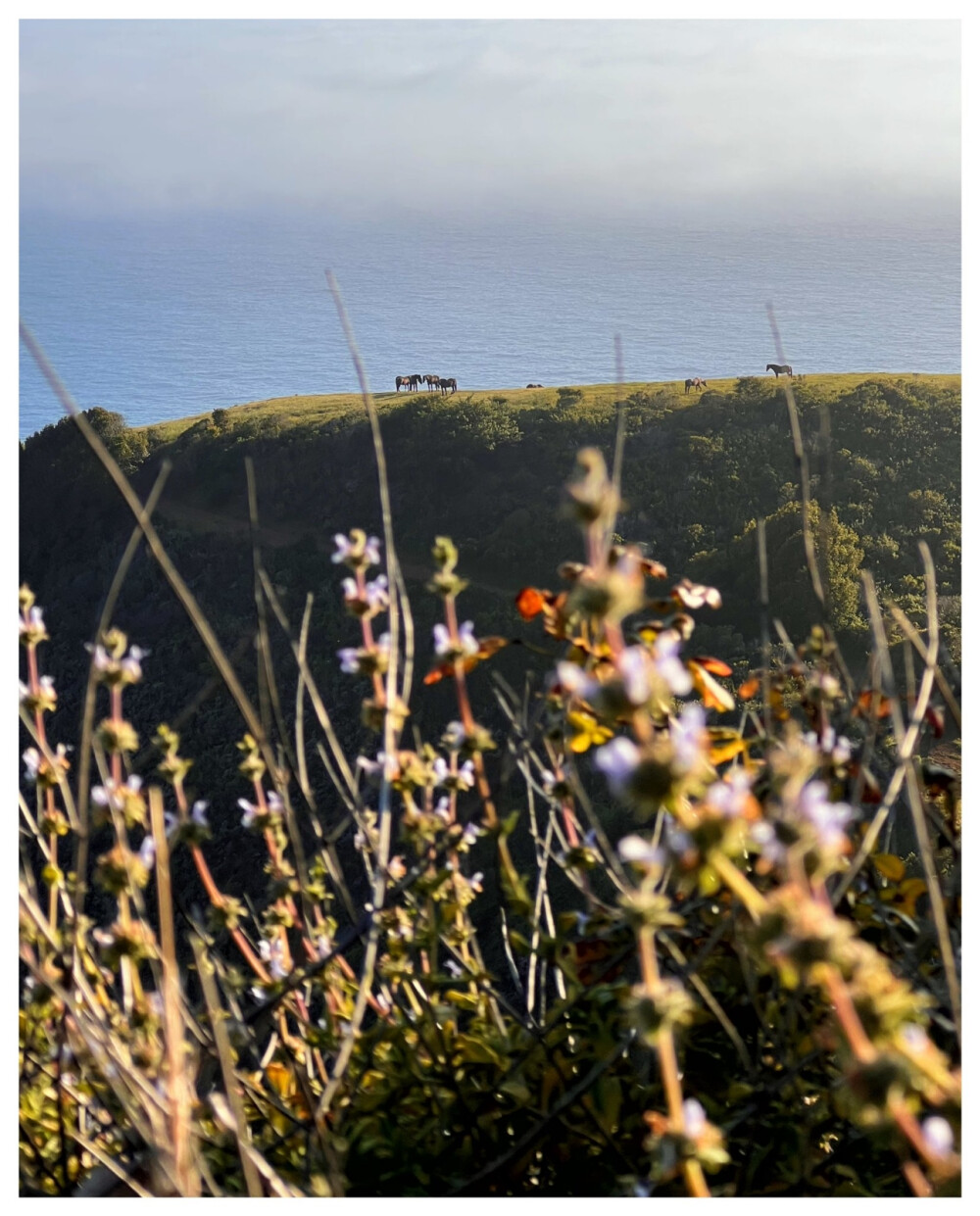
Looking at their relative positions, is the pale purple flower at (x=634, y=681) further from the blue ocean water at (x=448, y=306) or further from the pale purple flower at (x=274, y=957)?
the blue ocean water at (x=448, y=306)

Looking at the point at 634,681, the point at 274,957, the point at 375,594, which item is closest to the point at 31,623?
the point at 375,594

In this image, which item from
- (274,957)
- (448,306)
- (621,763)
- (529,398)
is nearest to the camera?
(621,763)

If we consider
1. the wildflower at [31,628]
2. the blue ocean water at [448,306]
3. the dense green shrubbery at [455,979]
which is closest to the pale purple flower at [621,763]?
the dense green shrubbery at [455,979]

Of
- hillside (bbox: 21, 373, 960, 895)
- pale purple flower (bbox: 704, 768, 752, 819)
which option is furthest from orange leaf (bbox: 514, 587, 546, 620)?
hillside (bbox: 21, 373, 960, 895)

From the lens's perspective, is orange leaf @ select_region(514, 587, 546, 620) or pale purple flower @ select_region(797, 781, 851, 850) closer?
pale purple flower @ select_region(797, 781, 851, 850)

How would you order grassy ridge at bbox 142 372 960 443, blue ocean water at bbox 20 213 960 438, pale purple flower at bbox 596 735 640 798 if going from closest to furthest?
pale purple flower at bbox 596 735 640 798 < blue ocean water at bbox 20 213 960 438 < grassy ridge at bbox 142 372 960 443

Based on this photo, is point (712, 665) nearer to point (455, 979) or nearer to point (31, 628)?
point (455, 979)

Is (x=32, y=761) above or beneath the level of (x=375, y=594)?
beneath

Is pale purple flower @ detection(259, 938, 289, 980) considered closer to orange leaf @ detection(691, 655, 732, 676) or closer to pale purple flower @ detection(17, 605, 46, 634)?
pale purple flower @ detection(17, 605, 46, 634)
